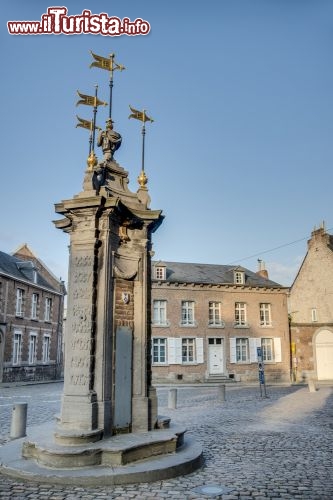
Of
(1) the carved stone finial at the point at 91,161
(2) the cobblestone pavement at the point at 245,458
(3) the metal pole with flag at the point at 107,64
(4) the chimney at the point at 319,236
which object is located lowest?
(2) the cobblestone pavement at the point at 245,458

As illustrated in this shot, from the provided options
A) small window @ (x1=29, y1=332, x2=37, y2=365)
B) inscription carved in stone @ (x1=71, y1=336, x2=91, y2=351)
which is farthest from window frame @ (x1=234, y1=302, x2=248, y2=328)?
inscription carved in stone @ (x1=71, y1=336, x2=91, y2=351)

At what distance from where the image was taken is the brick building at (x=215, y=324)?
29734 mm

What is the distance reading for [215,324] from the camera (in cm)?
3117

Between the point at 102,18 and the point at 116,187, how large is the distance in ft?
14.7

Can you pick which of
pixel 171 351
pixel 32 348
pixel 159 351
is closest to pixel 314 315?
pixel 171 351

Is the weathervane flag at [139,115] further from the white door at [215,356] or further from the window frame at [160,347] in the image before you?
the white door at [215,356]

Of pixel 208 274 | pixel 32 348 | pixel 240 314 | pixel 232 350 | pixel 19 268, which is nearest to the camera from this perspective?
pixel 32 348

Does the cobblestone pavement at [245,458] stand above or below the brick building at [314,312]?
below

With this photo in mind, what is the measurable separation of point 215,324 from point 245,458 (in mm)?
23842

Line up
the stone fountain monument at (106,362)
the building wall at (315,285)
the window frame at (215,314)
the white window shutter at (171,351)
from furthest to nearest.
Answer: the building wall at (315,285), the window frame at (215,314), the white window shutter at (171,351), the stone fountain monument at (106,362)

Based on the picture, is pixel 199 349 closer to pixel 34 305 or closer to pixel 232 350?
pixel 232 350

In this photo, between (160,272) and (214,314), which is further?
(214,314)

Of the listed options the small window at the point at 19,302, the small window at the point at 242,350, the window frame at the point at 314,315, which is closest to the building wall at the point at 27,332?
the small window at the point at 19,302

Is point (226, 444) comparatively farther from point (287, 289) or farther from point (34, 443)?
point (287, 289)
